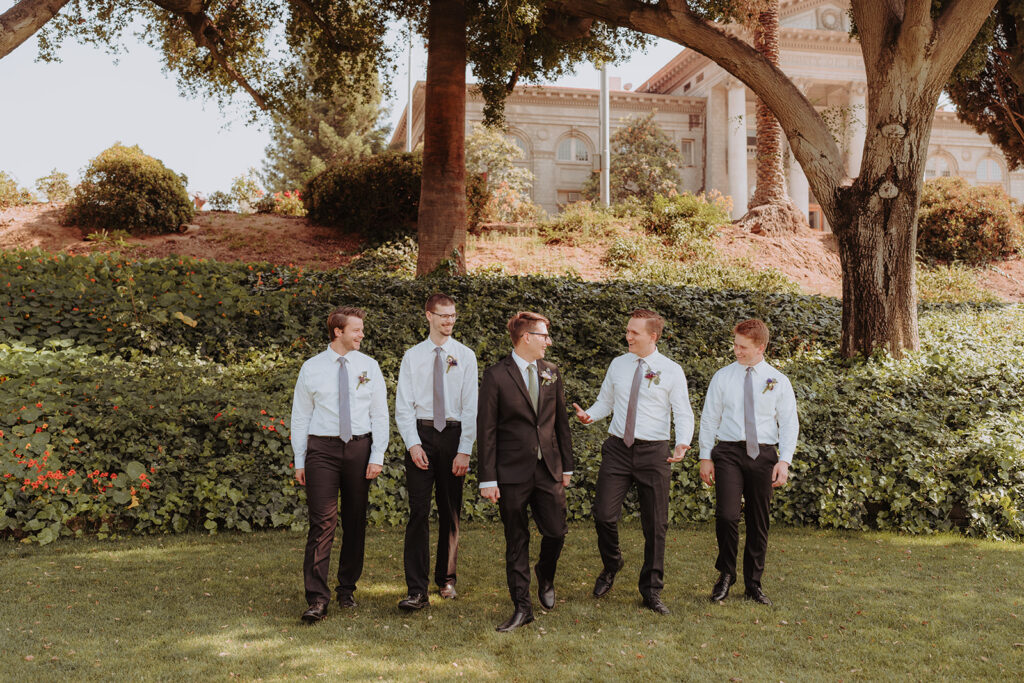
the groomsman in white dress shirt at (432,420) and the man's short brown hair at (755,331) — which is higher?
the man's short brown hair at (755,331)

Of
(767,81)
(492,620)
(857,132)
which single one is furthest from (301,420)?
(857,132)

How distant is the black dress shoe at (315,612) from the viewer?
4789 millimetres

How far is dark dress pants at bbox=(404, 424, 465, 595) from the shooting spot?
514 centimetres

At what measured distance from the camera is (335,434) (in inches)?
198

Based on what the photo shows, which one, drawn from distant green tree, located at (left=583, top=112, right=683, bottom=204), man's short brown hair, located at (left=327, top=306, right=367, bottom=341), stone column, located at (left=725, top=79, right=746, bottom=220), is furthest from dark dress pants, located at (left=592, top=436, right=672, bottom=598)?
stone column, located at (left=725, top=79, right=746, bottom=220)

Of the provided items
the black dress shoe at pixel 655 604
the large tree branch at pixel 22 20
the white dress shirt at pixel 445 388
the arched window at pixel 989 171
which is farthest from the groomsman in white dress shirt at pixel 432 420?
the arched window at pixel 989 171

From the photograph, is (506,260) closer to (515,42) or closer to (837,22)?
(515,42)

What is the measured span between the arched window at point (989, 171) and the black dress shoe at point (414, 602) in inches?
2017

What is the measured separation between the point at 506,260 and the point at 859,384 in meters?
7.70

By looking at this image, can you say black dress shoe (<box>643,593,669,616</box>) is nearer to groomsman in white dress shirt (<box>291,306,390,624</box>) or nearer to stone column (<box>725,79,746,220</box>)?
groomsman in white dress shirt (<box>291,306,390,624</box>)

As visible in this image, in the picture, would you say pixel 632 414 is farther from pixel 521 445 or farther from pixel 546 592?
pixel 546 592

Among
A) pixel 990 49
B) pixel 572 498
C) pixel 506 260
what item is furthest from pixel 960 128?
pixel 572 498

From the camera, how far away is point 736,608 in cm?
524

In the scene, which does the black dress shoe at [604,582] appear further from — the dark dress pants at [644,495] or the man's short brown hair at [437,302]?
the man's short brown hair at [437,302]
